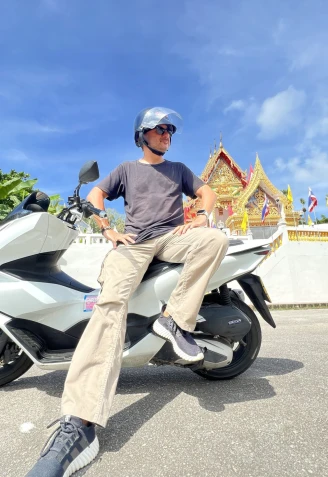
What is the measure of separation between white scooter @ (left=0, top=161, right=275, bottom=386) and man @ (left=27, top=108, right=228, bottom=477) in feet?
0.49

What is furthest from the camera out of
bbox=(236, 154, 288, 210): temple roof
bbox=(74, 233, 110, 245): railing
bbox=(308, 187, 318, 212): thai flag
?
bbox=(236, 154, 288, 210): temple roof

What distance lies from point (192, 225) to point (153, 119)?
0.70m

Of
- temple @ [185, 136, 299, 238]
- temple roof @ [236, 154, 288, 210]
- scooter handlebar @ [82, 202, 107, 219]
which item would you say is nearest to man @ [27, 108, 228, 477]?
scooter handlebar @ [82, 202, 107, 219]

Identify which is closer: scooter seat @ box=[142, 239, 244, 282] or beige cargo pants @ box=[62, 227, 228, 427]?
beige cargo pants @ box=[62, 227, 228, 427]

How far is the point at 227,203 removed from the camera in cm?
2541

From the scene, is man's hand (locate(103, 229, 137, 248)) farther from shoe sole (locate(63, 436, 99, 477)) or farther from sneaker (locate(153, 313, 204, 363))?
shoe sole (locate(63, 436, 99, 477))

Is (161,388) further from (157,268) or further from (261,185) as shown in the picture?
(261,185)

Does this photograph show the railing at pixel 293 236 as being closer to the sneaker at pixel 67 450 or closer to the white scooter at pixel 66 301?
the white scooter at pixel 66 301

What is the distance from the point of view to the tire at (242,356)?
2102 millimetres

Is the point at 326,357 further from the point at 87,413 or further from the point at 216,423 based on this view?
the point at 87,413

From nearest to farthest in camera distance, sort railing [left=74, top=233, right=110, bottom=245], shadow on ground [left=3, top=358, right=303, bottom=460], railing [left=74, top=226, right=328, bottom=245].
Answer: shadow on ground [left=3, top=358, right=303, bottom=460] < railing [left=74, top=226, right=328, bottom=245] < railing [left=74, top=233, right=110, bottom=245]

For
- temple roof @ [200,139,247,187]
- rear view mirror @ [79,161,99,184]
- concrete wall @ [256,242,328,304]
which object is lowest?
concrete wall @ [256,242,328,304]

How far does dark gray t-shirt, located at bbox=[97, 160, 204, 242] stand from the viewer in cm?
194

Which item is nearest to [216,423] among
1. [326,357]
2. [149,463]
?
[149,463]
